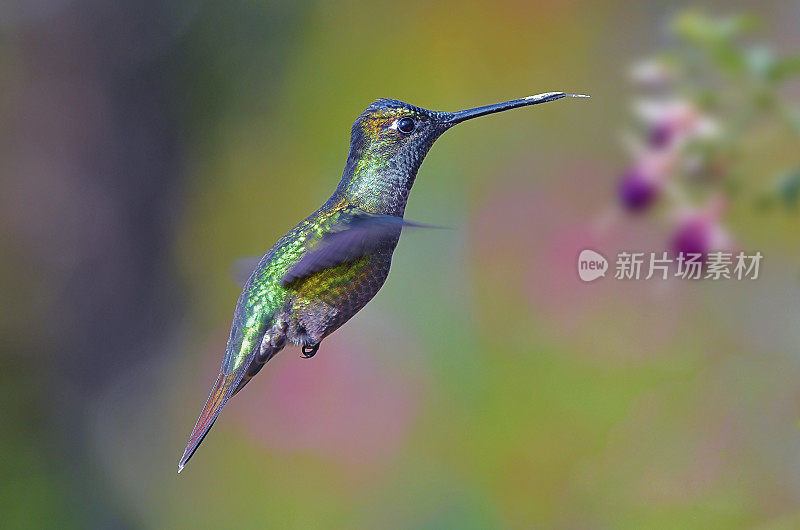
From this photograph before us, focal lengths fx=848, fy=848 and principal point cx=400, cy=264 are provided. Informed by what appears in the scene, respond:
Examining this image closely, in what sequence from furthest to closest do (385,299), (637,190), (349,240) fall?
(385,299)
(637,190)
(349,240)

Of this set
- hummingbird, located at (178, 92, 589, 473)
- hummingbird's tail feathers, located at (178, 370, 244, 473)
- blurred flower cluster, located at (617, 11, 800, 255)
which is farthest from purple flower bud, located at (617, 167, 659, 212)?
hummingbird's tail feathers, located at (178, 370, 244, 473)

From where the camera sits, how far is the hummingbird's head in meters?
0.48

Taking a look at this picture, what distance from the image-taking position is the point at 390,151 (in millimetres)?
486

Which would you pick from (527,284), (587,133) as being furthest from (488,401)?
(587,133)

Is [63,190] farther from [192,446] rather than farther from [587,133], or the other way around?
[192,446]

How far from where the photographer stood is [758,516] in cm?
118

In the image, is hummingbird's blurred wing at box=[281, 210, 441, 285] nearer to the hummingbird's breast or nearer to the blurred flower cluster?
the hummingbird's breast

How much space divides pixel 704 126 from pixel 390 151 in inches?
9.4

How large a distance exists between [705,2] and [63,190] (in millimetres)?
1391

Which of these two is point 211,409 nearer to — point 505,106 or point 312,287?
point 312,287

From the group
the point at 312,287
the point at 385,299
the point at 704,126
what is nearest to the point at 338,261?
the point at 312,287

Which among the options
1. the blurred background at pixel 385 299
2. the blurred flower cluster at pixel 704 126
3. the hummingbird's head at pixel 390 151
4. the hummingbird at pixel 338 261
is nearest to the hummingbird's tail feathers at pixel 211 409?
the hummingbird at pixel 338 261

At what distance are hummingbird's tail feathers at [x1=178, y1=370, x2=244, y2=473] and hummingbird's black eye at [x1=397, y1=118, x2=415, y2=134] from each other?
0.53 feet

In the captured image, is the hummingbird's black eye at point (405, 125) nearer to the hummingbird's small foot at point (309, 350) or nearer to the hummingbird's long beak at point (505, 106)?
the hummingbird's long beak at point (505, 106)
